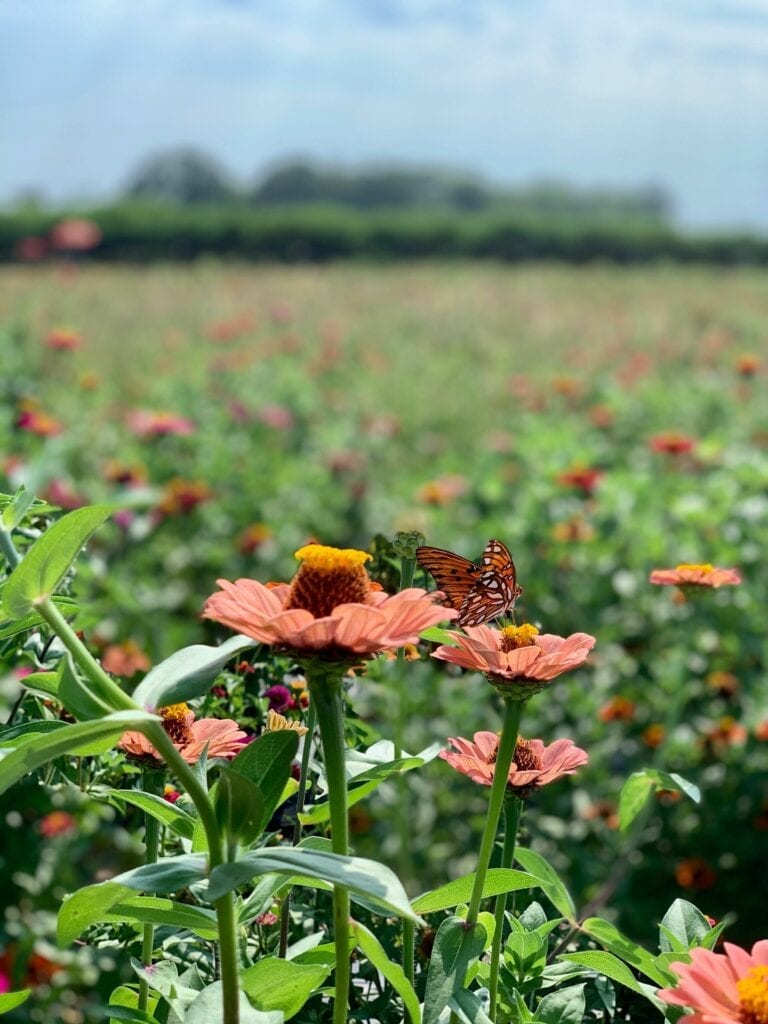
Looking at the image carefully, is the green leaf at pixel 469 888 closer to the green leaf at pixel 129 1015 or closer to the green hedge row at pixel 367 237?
the green leaf at pixel 129 1015

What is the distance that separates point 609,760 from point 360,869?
5.60 ft

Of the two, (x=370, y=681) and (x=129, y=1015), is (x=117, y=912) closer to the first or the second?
(x=129, y=1015)

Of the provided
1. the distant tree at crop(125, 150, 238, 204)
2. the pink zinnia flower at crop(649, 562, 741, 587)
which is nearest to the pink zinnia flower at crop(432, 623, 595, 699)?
the pink zinnia flower at crop(649, 562, 741, 587)

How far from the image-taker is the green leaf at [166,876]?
0.43m

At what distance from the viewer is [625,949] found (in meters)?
0.56

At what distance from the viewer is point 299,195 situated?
26031 millimetres

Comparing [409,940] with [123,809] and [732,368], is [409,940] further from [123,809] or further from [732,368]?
[732,368]

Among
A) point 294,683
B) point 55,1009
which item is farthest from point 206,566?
point 294,683

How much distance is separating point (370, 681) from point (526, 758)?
0.56 meters

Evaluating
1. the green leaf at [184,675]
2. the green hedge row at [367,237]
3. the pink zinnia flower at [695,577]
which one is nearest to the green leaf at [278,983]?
the green leaf at [184,675]

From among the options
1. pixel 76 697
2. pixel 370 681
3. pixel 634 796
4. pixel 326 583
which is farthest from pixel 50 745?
pixel 370 681

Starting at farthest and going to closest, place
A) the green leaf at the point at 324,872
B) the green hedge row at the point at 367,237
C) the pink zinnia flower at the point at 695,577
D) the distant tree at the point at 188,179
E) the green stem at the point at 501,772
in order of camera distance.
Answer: the distant tree at the point at 188,179 < the green hedge row at the point at 367,237 < the pink zinnia flower at the point at 695,577 < the green stem at the point at 501,772 < the green leaf at the point at 324,872

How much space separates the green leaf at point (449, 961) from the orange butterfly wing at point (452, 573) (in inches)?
6.4

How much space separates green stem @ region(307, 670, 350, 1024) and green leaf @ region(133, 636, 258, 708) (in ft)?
0.11
